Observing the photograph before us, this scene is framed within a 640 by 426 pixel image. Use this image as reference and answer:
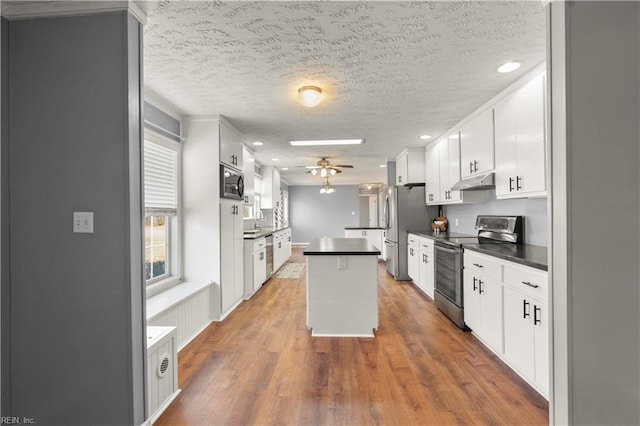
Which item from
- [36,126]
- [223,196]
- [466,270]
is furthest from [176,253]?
[466,270]

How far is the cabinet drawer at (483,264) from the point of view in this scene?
8.51ft

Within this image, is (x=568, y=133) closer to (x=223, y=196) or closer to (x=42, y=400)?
(x=42, y=400)

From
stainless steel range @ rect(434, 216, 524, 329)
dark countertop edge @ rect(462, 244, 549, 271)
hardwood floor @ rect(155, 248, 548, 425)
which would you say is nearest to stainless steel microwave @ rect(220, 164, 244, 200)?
hardwood floor @ rect(155, 248, 548, 425)

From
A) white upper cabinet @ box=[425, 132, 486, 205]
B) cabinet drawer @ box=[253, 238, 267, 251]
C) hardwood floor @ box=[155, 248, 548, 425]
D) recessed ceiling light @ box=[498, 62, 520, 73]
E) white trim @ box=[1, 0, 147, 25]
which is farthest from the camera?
cabinet drawer @ box=[253, 238, 267, 251]

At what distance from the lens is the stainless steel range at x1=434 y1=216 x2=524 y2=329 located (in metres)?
3.26

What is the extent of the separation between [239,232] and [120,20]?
2.98 meters

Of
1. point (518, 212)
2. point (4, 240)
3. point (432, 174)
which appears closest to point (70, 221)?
point (4, 240)

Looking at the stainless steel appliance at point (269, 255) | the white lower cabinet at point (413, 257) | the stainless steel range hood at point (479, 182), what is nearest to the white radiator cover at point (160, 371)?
the stainless steel range hood at point (479, 182)

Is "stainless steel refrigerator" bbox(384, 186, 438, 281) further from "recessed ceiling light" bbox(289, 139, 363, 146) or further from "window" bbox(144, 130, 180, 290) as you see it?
"window" bbox(144, 130, 180, 290)

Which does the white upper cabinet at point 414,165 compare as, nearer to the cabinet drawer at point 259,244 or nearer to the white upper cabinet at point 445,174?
the white upper cabinet at point 445,174

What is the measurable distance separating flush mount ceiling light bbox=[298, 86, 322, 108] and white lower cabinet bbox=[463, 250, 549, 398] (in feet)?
6.70

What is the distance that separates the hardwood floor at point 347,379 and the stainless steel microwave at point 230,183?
1.54 metres

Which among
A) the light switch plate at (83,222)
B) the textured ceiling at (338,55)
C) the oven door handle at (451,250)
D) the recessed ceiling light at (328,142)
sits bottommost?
the oven door handle at (451,250)

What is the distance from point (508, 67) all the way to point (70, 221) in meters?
3.16
